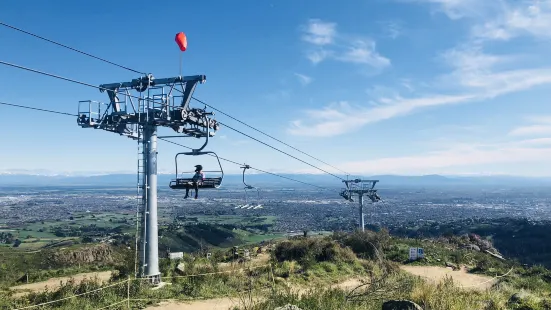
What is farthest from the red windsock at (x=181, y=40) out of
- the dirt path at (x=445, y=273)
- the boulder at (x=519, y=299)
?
the dirt path at (x=445, y=273)

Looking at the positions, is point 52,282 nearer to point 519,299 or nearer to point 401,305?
point 401,305

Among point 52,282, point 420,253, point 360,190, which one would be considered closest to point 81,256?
point 52,282

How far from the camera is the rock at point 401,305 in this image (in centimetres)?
878

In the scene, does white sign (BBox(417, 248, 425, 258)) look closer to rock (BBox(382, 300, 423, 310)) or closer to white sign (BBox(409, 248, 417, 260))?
white sign (BBox(409, 248, 417, 260))

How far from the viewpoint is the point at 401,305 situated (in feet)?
29.5

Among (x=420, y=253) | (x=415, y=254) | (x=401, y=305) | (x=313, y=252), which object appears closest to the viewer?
(x=401, y=305)

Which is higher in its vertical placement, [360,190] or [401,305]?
[360,190]

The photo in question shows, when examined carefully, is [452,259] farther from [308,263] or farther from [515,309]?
[515,309]

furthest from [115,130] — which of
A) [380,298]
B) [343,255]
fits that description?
[343,255]

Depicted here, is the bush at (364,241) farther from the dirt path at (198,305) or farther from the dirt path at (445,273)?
the dirt path at (198,305)

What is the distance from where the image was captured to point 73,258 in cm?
3434

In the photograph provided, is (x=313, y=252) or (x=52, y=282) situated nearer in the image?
(x=52, y=282)

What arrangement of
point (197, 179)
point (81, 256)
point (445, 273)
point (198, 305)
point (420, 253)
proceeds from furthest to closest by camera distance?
point (81, 256), point (420, 253), point (445, 273), point (197, 179), point (198, 305)

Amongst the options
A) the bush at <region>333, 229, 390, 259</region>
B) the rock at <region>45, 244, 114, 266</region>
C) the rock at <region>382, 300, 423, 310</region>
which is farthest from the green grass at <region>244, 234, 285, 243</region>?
the rock at <region>382, 300, 423, 310</region>
